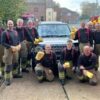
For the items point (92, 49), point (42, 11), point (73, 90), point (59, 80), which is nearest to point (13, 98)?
point (73, 90)

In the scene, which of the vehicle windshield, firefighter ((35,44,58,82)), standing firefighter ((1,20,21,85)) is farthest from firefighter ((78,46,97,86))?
the vehicle windshield

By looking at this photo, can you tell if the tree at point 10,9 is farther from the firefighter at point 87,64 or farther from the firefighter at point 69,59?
the firefighter at point 87,64

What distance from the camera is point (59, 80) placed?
1212cm

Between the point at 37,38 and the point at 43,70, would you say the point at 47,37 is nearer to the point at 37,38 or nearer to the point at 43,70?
the point at 37,38

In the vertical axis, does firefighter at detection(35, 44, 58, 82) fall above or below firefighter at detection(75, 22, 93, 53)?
below

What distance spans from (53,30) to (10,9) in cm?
2464

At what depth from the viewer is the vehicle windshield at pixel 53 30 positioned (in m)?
14.4

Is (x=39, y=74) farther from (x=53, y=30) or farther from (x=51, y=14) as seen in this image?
(x=51, y=14)

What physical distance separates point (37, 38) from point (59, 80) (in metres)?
2.03

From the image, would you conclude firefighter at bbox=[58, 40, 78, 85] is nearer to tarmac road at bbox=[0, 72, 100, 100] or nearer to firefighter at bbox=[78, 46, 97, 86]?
tarmac road at bbox=[0, 72, 100, 100]

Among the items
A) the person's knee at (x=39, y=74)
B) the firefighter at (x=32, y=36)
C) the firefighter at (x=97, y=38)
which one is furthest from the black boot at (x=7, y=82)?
the firefighter at (x=97, y=38)

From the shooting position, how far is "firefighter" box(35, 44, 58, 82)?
38.6ft

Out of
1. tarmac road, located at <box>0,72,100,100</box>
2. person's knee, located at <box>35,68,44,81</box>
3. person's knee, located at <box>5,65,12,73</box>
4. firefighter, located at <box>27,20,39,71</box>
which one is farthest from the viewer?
firefighter, located at <box>27,20,39,71</box>

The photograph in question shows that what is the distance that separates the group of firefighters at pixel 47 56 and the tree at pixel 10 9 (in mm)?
23449
